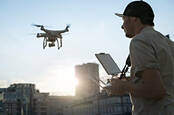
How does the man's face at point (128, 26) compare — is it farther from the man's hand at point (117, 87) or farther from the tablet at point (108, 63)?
the tablet at point (108, 63)

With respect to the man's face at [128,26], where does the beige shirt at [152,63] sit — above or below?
below

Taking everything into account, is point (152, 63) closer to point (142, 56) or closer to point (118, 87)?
point (142, 56)

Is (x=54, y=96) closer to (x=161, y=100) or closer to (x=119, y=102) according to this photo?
(x=119, y=102)

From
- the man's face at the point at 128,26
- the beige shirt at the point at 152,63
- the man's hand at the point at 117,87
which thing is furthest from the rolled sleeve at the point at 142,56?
the man's face at the point at 128,26

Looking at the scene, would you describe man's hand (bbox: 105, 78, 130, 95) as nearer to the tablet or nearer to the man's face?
the man's face

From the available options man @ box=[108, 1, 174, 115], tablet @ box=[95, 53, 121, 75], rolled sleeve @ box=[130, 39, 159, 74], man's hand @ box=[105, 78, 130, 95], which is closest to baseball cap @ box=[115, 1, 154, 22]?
man @ box=[108, 1, 174, 115]

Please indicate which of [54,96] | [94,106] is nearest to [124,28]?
[94,106]

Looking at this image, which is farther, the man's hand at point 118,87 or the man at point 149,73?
the man's hand at point 118,87
